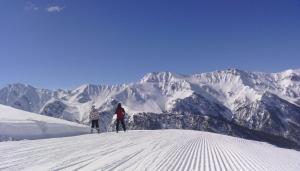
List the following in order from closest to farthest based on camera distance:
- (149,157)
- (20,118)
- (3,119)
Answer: (149,157), (3,119), (20,118)

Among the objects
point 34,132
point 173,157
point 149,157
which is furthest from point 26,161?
point 34,132

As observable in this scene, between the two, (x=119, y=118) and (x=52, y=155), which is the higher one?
(x=119, y=118)

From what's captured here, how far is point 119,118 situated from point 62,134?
5.48 meters

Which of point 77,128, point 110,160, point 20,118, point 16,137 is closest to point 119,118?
point 77,128

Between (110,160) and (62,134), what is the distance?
782 inches

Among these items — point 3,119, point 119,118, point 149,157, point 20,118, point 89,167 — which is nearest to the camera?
point 89,167

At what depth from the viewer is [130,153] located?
1833 centimetres

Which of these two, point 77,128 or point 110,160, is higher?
point 77,128

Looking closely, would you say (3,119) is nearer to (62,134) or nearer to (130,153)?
(62,134)

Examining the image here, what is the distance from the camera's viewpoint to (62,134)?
34.6 meters

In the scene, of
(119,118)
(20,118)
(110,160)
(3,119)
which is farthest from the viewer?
A: (119,118)

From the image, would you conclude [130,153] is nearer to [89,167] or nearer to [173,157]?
[173,157]

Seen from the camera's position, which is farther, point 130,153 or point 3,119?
point 3,119

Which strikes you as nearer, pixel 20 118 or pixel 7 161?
pixel 7 161
